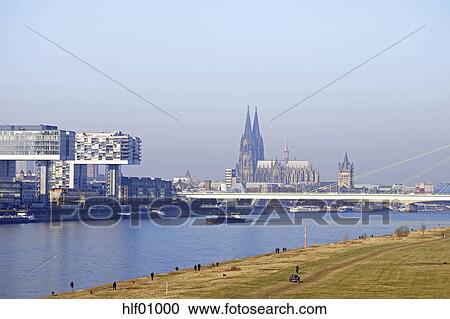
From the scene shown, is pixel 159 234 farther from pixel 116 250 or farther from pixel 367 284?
pixel 367 284

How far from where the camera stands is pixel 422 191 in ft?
99.9

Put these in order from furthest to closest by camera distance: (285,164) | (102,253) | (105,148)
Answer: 1. (285,164)
2. (105,148)
3. (102,253)

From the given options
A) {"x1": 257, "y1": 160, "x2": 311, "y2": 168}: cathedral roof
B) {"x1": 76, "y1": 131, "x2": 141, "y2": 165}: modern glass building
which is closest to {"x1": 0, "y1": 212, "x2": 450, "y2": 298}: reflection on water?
{"x1": 76, "y1": 131, "x2": 141, "y2": 165}: modern glass building

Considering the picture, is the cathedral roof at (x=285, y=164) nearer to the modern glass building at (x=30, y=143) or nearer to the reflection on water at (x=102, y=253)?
the modern glass building at (x=30, y=143)

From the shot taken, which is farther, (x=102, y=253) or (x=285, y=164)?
(x=285, y=164)

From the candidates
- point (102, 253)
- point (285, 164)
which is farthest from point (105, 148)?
point (102, 253)
